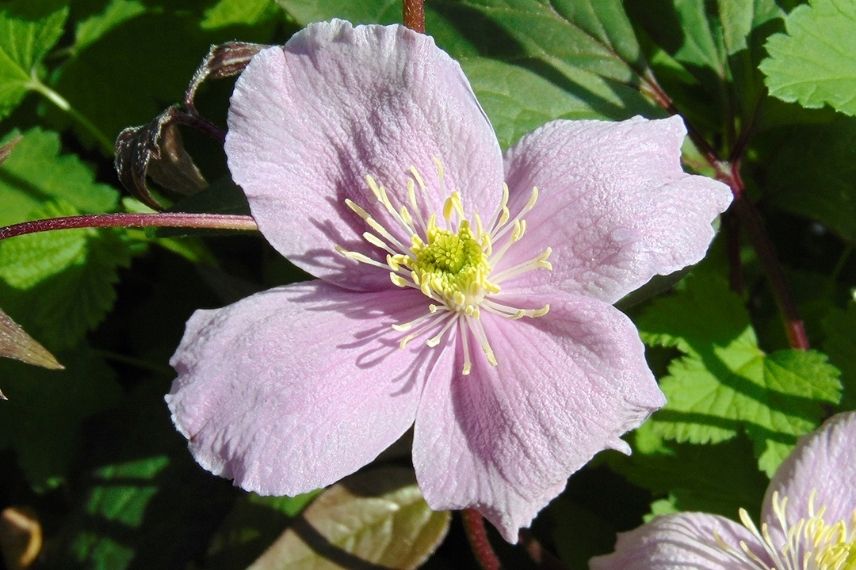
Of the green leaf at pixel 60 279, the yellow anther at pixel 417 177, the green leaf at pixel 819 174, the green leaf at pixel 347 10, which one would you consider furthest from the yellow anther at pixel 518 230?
the green leaf at pixel 60 279

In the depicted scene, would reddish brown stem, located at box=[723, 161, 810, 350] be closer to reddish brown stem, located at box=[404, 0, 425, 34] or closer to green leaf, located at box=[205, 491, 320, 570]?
reddish brown stem, located at box=[404, 0, 425, 34]

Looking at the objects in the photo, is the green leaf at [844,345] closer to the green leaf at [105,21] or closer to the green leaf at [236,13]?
the green leaf at [236,13]

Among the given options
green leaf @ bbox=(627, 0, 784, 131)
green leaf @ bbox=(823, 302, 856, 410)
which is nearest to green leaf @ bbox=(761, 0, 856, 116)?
green leaf @ bbox=(627, 0, 784, 131)

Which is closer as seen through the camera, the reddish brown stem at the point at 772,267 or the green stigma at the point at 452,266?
the green stigma at the point at 452,266

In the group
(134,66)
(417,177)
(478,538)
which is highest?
(417,177)

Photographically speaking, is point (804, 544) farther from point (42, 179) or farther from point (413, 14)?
point (42, 179)

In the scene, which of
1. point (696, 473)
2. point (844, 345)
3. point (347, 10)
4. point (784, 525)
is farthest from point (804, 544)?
point (347, 10)
